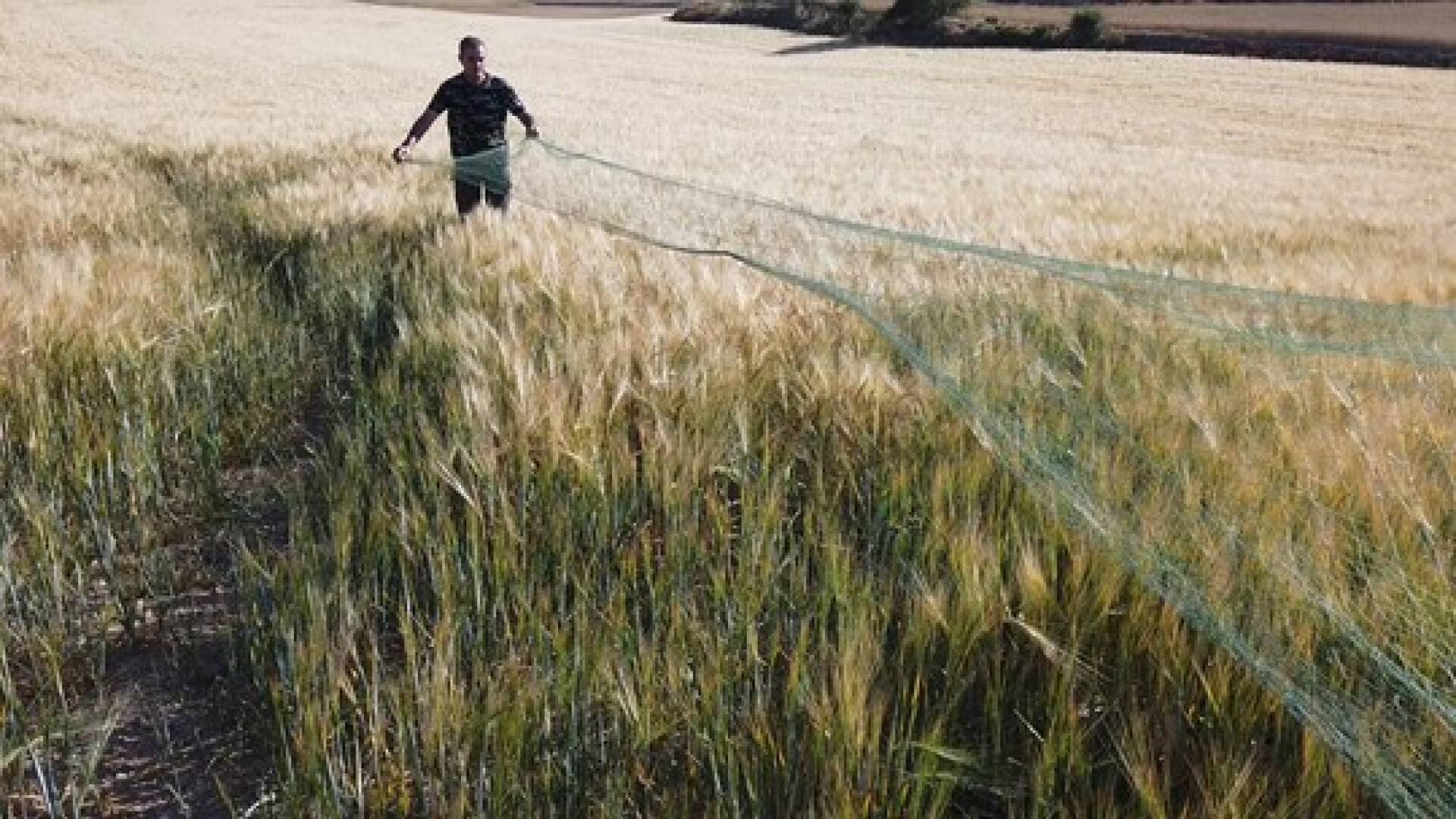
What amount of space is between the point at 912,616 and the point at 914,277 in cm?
204

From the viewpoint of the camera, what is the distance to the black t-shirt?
6285 mm

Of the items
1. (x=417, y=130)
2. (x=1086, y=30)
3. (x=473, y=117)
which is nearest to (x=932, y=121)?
(x=473, y=117)

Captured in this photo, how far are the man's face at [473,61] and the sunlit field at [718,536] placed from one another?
1.91 metres

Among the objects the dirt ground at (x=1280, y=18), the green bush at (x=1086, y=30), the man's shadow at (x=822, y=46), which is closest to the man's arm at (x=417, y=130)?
the man's shadow at (x=822, y=46)

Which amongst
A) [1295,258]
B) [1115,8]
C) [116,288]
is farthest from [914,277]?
[1115,8]

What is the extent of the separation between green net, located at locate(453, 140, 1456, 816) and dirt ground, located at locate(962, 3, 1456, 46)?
160ft

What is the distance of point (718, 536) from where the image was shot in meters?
1.79

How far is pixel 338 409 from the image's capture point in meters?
2.78

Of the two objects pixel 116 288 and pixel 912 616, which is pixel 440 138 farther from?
pixel 912 616

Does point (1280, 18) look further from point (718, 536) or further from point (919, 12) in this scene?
point (718, 536)

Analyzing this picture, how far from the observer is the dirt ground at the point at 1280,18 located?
44.5 meters

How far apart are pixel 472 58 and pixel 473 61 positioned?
6cm

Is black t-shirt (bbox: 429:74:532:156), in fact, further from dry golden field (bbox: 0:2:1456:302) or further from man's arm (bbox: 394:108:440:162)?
dry golden field (bbox: 0:2:1456:302)

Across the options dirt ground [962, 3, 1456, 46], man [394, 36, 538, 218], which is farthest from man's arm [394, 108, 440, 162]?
dirt ground [962, 3, 1456, 46]
